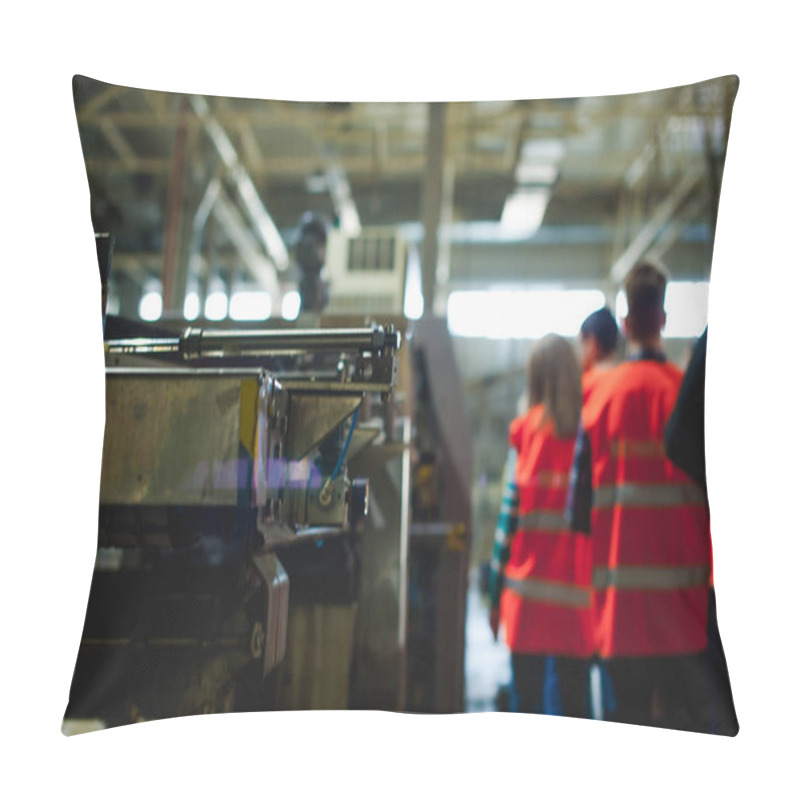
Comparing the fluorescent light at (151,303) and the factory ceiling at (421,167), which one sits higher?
the factory ceiling at (421,167)

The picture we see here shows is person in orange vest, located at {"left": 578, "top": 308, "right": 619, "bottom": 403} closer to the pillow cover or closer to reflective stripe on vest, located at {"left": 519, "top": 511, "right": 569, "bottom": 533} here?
the pillow cover

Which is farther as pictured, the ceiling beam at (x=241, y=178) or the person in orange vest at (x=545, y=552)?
the ceiling beam at (x=241, y=178)

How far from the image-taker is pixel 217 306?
1320mm

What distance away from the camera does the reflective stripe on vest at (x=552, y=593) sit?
1.26m

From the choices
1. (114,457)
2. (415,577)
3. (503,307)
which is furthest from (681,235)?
(114,457)

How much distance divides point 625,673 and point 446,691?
0.28 metres

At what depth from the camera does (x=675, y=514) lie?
Answer: 1271mm

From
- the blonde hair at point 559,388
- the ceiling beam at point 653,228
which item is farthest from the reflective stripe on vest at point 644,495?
the ceiling beam at point 653,228

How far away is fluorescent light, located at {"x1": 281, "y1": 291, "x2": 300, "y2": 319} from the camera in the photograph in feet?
4.35

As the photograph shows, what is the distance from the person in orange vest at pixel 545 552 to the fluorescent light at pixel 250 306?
0.44m

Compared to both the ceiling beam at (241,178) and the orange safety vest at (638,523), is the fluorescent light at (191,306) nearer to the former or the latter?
the ceiling beam at (241,178)

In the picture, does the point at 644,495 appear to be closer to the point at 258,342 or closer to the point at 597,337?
the point at 597,337

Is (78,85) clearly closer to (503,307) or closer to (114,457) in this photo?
(114,457)

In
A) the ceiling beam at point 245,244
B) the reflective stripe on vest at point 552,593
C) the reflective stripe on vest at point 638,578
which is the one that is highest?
the ceiling beam at point 245,244
